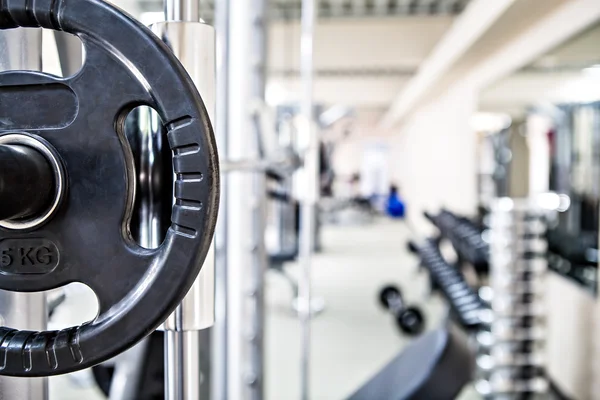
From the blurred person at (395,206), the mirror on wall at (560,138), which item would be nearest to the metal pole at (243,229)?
the mirror on wall at (560,138)

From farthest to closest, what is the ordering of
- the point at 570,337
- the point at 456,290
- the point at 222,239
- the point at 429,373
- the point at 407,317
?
1. the point at 407,317
2. the point at 456,290
3. the point at 570,337
4. the point at 222,239
5. the point at 429,373

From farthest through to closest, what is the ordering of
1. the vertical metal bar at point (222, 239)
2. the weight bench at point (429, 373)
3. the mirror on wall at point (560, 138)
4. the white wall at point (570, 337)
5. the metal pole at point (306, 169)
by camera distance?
the mirror on wall at point (560, 138) → the white wall at point (570, 337) → the metal pole at point (306, 169) → the vertical metal bar at point (222, 239) → the weight bench at point (429, 373)

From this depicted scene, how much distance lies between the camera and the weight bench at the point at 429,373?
0.90 meters

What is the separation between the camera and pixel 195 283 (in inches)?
15.0

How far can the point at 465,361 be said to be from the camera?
979mm

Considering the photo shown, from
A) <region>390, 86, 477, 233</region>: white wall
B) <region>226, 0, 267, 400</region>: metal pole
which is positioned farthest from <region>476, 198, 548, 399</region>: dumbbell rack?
<region>390, 86, 477, 233</region>: white wall

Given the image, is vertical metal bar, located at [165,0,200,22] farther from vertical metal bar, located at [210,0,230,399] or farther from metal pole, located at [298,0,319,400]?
metal pole, located at [298,0,319,400]

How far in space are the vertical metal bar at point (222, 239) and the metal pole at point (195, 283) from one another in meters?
0.62

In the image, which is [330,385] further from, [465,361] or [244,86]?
[244,86]

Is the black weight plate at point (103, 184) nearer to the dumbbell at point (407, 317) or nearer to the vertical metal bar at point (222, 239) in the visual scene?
the vertical metal bar at point (222, 239)

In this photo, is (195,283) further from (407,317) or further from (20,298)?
(407,317)

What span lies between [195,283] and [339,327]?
10.1ft

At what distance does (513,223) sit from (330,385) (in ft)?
3.60

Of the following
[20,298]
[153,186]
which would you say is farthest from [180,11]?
[20,298]
